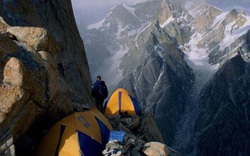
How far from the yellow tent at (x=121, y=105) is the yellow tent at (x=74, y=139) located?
7.71 meters

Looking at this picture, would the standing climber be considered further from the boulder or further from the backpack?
the boulder

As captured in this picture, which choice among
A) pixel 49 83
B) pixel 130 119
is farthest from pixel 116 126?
pixel 49 83

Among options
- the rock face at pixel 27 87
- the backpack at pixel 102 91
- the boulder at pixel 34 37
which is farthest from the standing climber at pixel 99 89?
the boulder at pixel 34 37

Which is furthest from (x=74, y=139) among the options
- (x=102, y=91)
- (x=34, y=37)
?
(x=102, y=91)

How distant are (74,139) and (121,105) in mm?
10347

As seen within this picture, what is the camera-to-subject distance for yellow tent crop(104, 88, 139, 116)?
85.5 feet

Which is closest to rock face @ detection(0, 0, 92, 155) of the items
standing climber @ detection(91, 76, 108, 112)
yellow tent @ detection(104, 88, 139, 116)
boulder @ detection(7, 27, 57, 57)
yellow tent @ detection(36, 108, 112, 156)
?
boulder @ detection(7, 27, 57, 57)

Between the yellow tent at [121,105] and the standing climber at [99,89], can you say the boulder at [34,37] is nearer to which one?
the standing climber at [99,89]

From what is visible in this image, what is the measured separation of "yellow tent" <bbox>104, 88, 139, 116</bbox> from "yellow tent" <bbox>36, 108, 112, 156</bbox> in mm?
7712

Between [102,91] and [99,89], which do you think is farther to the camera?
[99,89]

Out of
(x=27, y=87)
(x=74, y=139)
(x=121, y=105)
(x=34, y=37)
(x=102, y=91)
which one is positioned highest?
(x=34, y=37)

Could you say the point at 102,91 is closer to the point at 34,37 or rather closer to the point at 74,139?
the point at 34,37

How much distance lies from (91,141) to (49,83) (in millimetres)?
3274

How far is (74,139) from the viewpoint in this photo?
16.3 metres
